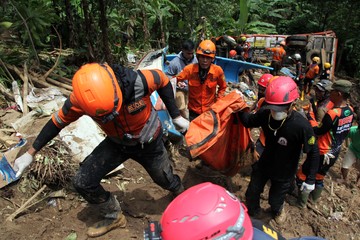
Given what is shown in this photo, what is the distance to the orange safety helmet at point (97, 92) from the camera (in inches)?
84.3

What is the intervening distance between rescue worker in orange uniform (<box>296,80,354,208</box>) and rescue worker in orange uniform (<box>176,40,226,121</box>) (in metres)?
1.47

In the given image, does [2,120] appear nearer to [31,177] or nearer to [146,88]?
[31,177]

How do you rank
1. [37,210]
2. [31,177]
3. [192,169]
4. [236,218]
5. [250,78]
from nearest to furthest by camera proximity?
[236,218] < [37,210] < [31,177] < [192,169] < [250,78]

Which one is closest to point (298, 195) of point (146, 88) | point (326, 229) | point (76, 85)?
point (326, 229)

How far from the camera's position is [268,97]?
110 inches

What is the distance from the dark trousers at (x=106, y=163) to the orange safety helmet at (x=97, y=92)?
2.48ft

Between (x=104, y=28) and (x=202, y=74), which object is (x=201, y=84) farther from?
(x=104, y=28)

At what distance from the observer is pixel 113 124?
8.73 feet

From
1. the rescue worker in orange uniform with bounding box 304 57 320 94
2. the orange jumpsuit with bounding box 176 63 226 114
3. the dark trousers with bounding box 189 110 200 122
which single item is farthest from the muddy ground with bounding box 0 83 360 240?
the rescue worker in orange uniform with bounding box 304 57 320 94

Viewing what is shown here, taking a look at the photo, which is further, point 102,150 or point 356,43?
point 356,43

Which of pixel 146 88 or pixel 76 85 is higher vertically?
pixel 76 85

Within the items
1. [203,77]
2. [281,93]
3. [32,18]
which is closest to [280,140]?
[281,93]

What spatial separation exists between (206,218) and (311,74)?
9.74 metres

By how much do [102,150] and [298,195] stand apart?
2.83m
